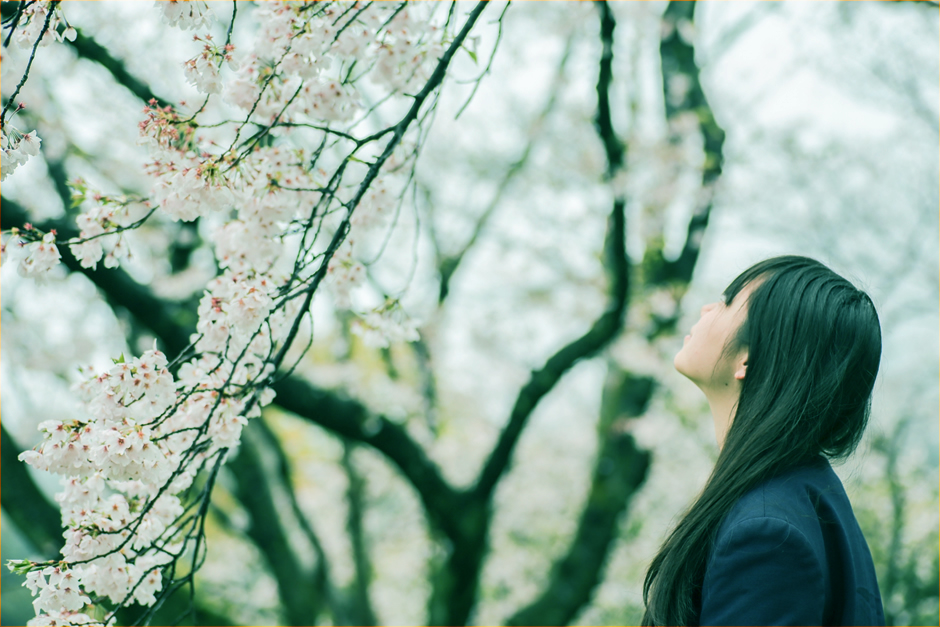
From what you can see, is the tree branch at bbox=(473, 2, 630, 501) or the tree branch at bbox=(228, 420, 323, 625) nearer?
the tree branch at bbox=(473, 2, 630, 501)

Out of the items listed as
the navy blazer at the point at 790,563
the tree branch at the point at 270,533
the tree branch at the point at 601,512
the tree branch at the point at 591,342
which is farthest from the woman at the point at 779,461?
the tree branch at the point at 270,533

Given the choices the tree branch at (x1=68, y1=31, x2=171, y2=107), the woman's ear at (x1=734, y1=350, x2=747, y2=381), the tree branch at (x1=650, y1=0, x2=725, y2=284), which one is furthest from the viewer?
the tree branch at (x1=650, y1=0, x2=725, y2=284)

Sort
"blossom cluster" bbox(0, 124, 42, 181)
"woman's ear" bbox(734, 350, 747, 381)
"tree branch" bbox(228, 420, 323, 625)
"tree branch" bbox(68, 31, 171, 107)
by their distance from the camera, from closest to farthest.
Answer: "blossom cluster" bbox(0, 124, 42, 181) → "woman's ear" bbox(734, 350, 747, 381) → "tree branch" bbox(68, 31, 171, 107) → "tree branch" bbox(228, 420, 323, 625)

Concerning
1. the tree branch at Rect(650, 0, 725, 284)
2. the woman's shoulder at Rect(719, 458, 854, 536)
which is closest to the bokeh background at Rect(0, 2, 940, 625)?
the tree branch at Rect(650, 0, 725, 284)

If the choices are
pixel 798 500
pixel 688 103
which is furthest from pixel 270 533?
pixel 688 103

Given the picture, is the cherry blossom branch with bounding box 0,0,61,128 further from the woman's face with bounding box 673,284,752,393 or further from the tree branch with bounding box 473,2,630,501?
the tree branch with bounding box 473,2,630,501

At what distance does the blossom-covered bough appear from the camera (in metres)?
1.06

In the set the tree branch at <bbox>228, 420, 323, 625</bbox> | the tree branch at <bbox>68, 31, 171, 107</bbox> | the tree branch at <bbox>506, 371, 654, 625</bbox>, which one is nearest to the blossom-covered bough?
the tree branch at <bbox>68, 31, 171, 107</bbox>

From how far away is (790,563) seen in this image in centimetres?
88

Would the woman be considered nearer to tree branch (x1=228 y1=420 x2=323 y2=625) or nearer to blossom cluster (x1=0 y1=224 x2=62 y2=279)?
blossom cluster (x1=0 y1=224 x2=62 y2=279)

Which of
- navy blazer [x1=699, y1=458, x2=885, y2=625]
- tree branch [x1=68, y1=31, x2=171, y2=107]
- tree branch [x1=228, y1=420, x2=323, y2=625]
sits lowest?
navy blazer [x1=699, y1=458, x2=885, y2=625]

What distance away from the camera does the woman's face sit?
116cm

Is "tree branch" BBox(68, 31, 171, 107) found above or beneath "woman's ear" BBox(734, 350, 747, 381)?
above

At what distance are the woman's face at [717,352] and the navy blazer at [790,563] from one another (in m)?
0.20
